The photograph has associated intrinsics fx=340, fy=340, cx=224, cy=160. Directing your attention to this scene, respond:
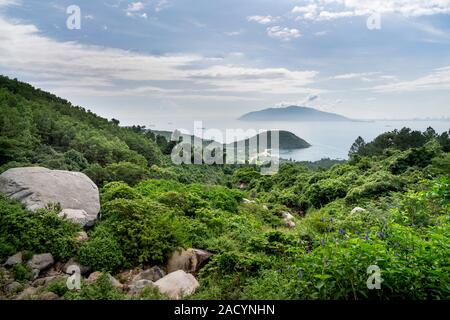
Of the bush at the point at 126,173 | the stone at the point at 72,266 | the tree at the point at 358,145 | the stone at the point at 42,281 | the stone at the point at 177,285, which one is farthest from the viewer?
the tree at the point at 358,145

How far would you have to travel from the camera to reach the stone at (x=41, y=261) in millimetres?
5828

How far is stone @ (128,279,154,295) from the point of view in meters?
5.22

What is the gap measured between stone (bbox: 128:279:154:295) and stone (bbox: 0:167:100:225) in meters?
2.62

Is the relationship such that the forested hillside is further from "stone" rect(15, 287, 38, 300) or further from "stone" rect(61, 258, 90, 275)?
"stone" rect(15, 287, 38, 300)

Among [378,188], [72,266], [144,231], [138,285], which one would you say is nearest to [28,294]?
[72,266]

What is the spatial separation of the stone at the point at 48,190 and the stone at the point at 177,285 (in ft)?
9.76

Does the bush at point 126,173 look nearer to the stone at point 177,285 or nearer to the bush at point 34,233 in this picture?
the bush at point 34,233

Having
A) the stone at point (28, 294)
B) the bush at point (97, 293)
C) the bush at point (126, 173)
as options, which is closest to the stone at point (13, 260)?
the stone at point (28, 294)

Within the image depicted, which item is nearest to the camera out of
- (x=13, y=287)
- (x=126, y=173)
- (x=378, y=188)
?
(x=13, y=287)

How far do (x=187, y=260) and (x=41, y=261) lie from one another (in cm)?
256

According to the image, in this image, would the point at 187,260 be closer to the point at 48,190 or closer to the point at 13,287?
the point at 13,287

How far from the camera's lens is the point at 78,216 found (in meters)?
7.20
